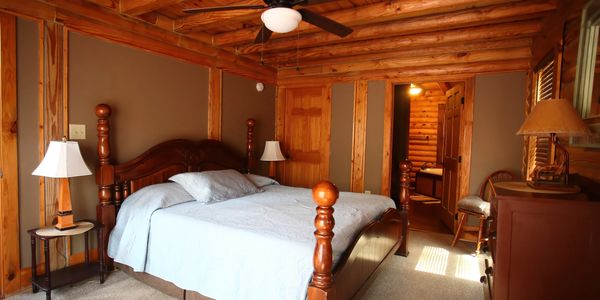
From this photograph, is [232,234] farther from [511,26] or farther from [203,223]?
[511,26]

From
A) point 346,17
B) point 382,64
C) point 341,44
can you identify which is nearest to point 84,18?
point 346,17

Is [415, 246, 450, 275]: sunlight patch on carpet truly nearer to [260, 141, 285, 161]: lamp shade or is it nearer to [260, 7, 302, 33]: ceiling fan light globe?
[260, 141, 285, 161]: lamp shade

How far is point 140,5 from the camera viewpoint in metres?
2.70

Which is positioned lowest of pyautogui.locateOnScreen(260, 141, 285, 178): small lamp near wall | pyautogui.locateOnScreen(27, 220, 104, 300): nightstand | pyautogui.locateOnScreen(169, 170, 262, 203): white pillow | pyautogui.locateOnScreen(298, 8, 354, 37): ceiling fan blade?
pyautogui.locateOnScreen(27, 220, 104, 300): nightstand

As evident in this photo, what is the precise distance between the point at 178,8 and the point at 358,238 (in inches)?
107

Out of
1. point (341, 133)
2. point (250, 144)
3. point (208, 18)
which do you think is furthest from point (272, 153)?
point (208, 18)

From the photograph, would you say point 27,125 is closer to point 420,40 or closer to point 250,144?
point 250,144

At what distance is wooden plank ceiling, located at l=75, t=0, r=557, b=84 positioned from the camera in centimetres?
271

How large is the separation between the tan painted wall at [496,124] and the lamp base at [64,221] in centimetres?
437

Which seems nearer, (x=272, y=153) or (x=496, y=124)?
(x=496, y=124)

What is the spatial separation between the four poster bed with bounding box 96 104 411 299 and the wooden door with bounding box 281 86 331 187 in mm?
1293

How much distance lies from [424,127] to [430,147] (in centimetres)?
53

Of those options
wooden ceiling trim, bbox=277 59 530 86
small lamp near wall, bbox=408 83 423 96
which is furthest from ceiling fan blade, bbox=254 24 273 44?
small lamp near wall, bbox=408 83 423 96

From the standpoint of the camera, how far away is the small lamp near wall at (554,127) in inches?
62.4
